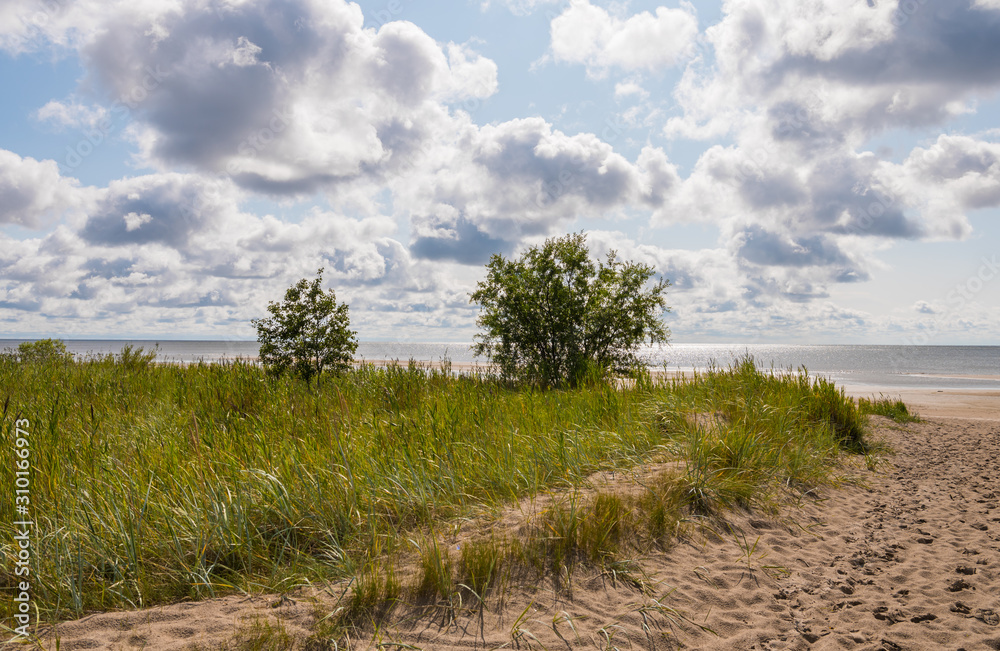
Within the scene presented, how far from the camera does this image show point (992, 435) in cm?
1293

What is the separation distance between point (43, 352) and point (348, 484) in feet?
67.8

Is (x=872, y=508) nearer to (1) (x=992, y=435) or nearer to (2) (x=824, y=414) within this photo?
(2) (x=824, y=414)

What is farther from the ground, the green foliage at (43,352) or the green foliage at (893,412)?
the green foliage at (43,352)

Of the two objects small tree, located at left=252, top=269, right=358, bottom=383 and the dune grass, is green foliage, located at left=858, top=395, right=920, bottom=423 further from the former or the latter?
small tree, located at left=252, top=269, right=358, bottom=383

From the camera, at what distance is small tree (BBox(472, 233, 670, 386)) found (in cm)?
1505

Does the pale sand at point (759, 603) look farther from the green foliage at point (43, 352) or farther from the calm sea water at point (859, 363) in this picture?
the green foliage at point (43, 352)

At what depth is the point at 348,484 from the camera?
16.4 ft

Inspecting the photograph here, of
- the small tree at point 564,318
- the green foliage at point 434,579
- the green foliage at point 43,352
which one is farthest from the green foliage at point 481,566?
the green foliage at point 43,352

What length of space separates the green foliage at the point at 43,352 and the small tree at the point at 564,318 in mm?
15168

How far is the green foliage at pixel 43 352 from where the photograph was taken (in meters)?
17.4

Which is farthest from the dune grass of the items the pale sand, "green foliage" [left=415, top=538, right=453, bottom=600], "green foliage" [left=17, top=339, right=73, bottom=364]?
"green foliage" [left=17, top=339, right=73, bottom=364]

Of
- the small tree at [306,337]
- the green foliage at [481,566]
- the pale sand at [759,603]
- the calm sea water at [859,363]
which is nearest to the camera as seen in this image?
the pale sand at [759,603]

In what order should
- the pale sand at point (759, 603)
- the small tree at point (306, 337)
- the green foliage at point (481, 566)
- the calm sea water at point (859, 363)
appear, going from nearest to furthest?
the pale sand at point (759, 603) → the green foliage at point (481, 566) → the small tree at point (306, 337) → the calm sea water at point (859, 363)

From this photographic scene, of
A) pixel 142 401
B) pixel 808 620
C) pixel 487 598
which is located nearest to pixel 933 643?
pixel 808 620
